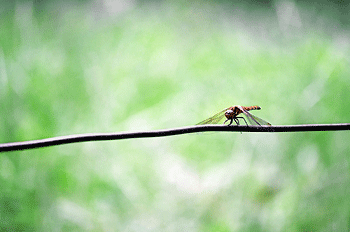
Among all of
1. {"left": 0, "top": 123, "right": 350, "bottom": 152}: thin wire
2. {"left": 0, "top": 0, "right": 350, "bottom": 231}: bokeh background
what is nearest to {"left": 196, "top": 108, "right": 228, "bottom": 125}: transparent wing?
{"left": 0, "top": 123, "right": 350, "bottom": 152}: thin wire

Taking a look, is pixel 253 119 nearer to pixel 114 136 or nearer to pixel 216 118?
pixel 216 118

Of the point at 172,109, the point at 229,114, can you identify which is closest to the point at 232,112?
the point at 229,114

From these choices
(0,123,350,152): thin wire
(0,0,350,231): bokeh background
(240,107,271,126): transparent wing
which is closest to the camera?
(0,123,350,152): thin wire

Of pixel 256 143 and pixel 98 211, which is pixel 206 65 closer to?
pixel 256 143

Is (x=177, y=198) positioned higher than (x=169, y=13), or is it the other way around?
(x=169, y=13)

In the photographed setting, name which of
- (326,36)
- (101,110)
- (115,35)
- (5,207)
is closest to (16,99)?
(101,110)

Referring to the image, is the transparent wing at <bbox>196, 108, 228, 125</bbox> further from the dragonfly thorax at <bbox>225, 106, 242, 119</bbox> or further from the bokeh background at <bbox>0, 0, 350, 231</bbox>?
the bokeh background at <bbox>0, 0, 350, 231</bbox>

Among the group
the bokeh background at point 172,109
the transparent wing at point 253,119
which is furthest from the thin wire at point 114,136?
the bokeh background at point 172,109

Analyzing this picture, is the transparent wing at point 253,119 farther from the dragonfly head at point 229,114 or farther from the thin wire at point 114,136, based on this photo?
the thin wire at point 114,136
